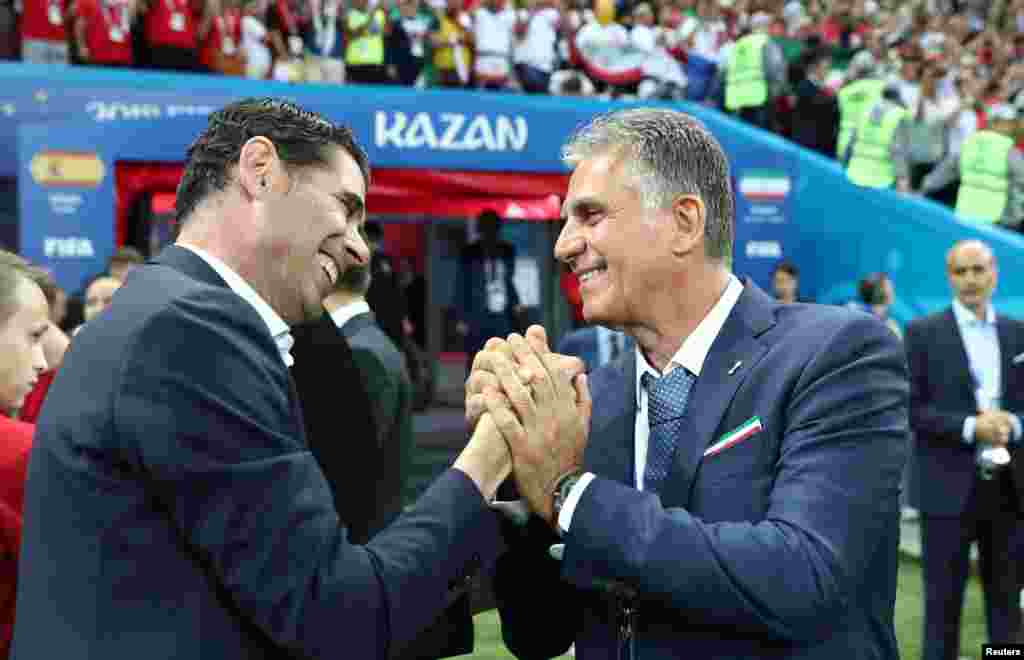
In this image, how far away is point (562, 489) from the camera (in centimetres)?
200

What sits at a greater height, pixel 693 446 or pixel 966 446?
pixel 693 446

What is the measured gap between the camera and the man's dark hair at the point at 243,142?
2027 mm

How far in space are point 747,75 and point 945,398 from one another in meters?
Answer: 8.55

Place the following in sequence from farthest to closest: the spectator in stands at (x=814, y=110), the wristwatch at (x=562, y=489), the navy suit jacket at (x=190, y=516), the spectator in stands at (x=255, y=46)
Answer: the spectator in stands at (x=814, y=110) → the spectator in stands at (x=255, y=46) → the wristwatch at (x=562, y=489) → the navy suit jacket at (x=190, y=516)

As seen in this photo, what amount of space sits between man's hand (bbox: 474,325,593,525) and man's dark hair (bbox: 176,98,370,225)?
0.45 metres

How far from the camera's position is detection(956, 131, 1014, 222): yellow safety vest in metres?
13.2

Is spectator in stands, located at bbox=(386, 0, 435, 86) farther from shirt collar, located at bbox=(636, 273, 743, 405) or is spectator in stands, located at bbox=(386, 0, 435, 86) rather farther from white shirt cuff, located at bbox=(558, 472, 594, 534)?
white shirt cuff, located at bbox=(558, 472, 594, 534)

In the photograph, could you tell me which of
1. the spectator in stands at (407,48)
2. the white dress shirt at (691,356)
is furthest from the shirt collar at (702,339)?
the spectator in stands at (407,48)

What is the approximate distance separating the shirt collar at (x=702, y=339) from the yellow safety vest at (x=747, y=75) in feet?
40.1

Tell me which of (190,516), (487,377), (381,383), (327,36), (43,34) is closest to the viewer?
(190,516)

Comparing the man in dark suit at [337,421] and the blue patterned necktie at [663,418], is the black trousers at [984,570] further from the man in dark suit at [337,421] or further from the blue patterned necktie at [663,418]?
the blue patterned necktie at [663,418]

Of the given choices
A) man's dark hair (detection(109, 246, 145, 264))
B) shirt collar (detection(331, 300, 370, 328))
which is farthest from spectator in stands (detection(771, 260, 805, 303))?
shirt collar (detection(331, 300, 370, 328))

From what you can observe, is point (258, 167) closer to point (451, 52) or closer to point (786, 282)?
point (786, 282)

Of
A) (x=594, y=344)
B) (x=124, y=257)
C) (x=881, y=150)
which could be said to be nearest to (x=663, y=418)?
(x=594, y=344)
